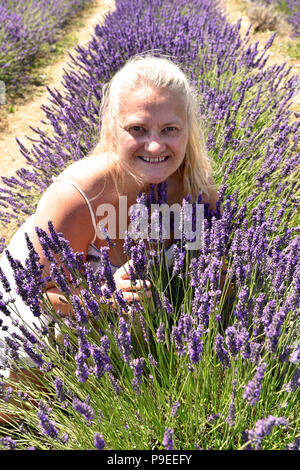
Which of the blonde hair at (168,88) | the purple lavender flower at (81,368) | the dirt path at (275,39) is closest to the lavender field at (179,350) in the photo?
the purple lavender flower at (81,368)

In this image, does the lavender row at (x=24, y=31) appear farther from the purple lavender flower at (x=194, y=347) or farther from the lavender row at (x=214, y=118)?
the purple lavender flower at (x=194, y=347)

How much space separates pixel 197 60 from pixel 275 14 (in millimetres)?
5148

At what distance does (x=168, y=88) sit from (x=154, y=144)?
281 mm

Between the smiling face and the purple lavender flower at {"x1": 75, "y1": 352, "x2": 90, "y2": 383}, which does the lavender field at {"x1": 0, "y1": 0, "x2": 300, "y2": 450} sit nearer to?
the purple lavender flower at {"x1": 75, "y1": 352, "x2": 90, "y2": 383}

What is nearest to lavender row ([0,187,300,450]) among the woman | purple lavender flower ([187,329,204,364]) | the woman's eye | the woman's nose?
purple lavender flower ([187,329,204,364])

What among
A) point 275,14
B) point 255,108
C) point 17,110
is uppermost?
point 275,14

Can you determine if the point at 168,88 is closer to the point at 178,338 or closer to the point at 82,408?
the point at 178,338

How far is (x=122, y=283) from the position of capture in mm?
1632

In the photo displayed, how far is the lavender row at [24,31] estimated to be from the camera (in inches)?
241

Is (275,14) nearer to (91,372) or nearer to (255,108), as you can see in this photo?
(255,108)

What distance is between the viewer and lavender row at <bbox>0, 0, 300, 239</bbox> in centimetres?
260
